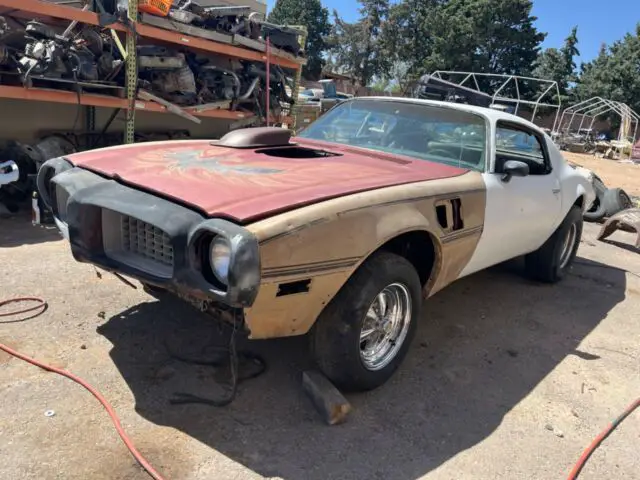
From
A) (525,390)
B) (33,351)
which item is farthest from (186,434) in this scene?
(525,390)

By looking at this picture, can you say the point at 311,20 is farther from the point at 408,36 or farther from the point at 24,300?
the point at 24,300

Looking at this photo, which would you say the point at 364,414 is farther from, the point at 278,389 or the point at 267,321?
the point at 267,321

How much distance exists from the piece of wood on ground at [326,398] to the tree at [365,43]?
52.5m

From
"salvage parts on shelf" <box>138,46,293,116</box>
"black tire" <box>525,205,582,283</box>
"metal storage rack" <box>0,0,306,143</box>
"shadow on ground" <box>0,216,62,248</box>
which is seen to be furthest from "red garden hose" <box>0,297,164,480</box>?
Result: "salvage parts on shelf" <box>138,46,293,116</box>

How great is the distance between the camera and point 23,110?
6922mm

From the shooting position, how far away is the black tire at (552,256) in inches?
200

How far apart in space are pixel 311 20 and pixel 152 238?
199ft

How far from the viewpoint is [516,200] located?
401cm

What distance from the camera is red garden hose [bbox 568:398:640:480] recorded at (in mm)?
2584

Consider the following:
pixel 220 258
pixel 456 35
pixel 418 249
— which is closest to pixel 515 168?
pixel 418 249

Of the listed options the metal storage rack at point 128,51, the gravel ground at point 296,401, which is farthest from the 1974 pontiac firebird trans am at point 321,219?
the metal storage rack at point 128,51

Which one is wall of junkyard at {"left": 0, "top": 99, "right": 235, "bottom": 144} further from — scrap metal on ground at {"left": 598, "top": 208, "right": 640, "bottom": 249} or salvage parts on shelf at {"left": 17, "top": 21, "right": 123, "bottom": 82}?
scrap metal on ground at {"left": 598, "top": 208, "right": 640, "bottom": 249}

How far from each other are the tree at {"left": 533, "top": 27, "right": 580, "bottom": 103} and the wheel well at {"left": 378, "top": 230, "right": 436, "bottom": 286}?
4724 cm

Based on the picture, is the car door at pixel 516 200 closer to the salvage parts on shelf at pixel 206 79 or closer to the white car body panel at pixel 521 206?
the white car body panel at pixel 521 206
